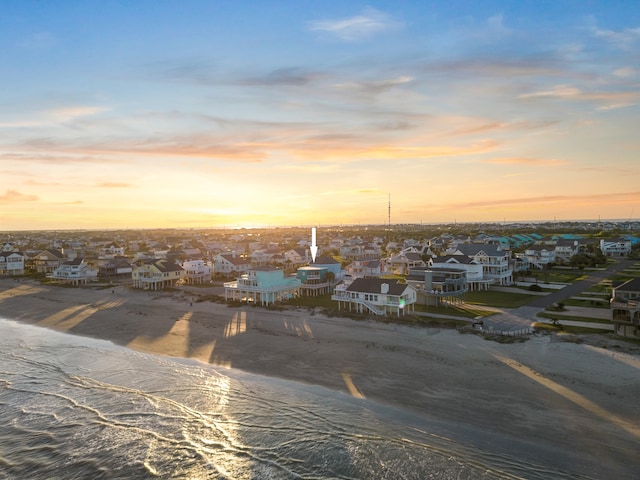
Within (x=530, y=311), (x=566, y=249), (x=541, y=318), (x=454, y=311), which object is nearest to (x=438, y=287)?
(x=454, y=311)

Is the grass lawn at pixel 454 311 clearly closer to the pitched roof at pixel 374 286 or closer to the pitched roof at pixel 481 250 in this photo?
the pitched roof at pixel 374 286

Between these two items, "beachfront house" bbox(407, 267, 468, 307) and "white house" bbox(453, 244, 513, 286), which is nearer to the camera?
"beachfront house" bbox(407, 267, 468, 307)

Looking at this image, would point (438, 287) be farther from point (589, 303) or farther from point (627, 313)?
point (627, 313)

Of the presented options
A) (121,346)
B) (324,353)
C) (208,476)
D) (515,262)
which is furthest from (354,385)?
(515,262)

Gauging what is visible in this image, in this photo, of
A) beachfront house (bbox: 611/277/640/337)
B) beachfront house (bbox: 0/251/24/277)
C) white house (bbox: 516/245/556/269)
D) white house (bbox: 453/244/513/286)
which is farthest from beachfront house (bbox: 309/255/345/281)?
beachfront house (bbox: 0/251/24/277)

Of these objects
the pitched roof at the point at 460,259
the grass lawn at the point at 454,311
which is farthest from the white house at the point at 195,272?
the grass lawn at the point at 454,311

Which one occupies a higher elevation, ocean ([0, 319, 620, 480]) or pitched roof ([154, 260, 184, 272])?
pitched roof ([154, 260, 184, 272])

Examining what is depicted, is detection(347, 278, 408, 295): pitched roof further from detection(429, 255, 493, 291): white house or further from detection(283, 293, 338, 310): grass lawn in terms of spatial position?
detection(429, 255, 493, 291): white house
